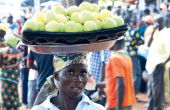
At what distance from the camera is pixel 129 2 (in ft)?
57.4

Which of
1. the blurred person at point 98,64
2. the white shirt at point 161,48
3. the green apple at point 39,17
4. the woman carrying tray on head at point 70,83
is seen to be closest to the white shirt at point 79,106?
the woman carrying tray on head at point 70,83

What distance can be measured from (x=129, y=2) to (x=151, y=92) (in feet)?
35.3

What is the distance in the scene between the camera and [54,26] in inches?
91.3

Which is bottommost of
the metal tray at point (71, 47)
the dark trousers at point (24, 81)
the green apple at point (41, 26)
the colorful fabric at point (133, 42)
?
the dark trousers at point (24, 81)

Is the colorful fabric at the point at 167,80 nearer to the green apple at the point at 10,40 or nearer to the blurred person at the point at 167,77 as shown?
the blurred person at the point at 167,77

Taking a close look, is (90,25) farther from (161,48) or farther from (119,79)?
(161,48)

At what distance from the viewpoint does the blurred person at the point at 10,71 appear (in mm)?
6508

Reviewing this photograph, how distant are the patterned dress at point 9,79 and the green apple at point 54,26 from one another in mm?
4214

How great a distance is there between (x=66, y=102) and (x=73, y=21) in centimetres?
49

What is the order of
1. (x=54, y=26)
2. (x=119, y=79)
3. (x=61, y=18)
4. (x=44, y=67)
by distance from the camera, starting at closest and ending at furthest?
(x=54, y=26)
(x=61, y=18)
(x=44, y=67)
(x=119, y=79)

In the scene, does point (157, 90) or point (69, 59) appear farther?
point (157, 90)

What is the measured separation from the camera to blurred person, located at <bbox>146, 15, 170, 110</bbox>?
6.37 metres

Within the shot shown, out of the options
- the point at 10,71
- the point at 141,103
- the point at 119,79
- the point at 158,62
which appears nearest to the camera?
the point at 119,79

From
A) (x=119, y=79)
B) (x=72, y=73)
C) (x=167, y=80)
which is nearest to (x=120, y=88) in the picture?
(x=119, y=79)
